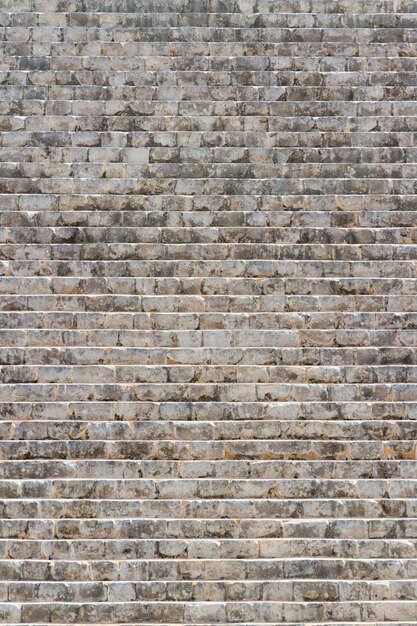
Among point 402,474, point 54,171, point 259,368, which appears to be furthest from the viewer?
point 54,171

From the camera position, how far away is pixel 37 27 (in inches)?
420

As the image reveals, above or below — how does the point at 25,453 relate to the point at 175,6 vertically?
below

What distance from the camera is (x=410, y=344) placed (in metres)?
8.27

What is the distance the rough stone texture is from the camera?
22.8ft

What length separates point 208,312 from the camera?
332 inches

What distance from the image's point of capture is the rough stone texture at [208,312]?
22.8 feet

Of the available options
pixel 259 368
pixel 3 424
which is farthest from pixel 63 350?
pixel 259 368

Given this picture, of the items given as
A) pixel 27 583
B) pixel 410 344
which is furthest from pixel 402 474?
pixel 27 583

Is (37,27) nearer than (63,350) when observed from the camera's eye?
No

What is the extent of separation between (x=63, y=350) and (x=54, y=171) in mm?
2206

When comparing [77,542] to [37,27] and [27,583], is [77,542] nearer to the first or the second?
[27,583]

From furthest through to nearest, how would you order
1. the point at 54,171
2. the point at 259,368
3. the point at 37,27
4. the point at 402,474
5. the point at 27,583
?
1. the point at 37,27
2. the point at 54,171
3. the point at 259,368
4. the point at 402,474
5. the point at 27,583

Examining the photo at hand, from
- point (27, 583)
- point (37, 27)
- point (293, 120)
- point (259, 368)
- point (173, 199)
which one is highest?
point (37, 27)

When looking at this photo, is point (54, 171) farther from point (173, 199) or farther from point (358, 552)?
point (358, 552)
